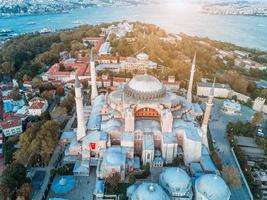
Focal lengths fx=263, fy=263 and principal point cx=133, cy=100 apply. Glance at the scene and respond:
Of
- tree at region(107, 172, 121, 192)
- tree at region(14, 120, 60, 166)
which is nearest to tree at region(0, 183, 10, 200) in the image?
tree at region(14, 120, 60, 166)

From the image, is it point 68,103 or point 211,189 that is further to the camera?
point 68,103

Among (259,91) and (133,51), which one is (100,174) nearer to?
(259,91)

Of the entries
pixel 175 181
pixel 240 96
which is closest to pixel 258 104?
pixel 240 96

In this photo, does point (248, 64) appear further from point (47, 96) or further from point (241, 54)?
point (47, 96)

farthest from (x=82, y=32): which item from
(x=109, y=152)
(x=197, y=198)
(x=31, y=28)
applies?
(x=197, y=198)

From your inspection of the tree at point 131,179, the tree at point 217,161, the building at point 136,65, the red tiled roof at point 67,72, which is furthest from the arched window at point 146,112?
the building at point 136,65

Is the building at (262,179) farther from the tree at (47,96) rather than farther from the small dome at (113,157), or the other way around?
the tree at (47,96)

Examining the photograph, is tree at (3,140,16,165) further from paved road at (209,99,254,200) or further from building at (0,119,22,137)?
paved road at (209,99,254,200)
